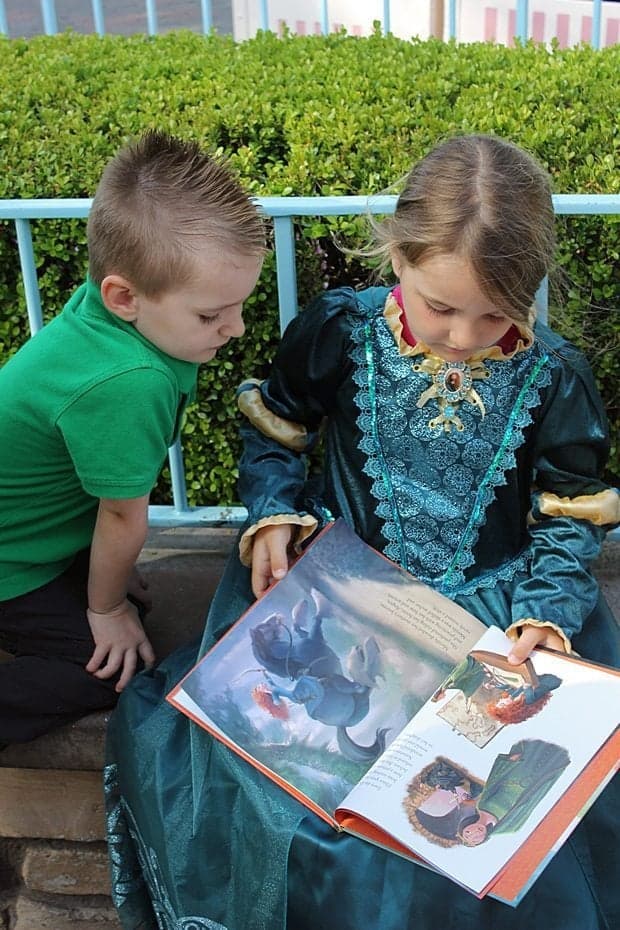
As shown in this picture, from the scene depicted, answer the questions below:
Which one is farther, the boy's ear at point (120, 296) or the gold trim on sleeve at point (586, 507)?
the gold trim on sleeve at point (586, 507)

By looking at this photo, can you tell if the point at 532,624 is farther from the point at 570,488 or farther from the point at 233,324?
the point at 233,324

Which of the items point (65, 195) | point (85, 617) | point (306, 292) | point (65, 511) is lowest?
point (85, 617)

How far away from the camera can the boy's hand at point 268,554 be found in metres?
1.91

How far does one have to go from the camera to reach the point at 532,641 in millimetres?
1743

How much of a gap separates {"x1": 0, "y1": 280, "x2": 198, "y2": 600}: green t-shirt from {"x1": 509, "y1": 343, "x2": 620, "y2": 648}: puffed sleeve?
626mm

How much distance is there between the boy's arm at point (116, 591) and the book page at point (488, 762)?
1.84 ft

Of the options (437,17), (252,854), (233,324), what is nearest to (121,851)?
(252,854)

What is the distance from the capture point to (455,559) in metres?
1.95

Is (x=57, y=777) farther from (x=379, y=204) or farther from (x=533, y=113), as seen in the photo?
(x=533, y=113)

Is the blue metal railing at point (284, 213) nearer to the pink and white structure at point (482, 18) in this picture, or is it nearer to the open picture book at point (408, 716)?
the open picture book at point (408, 716)

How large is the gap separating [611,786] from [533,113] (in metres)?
1.69

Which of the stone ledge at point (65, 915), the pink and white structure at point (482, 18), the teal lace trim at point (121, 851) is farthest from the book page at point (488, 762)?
the pink and white structure at point (482, 18)

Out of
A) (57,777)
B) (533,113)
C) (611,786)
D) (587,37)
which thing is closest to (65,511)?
(57,777)

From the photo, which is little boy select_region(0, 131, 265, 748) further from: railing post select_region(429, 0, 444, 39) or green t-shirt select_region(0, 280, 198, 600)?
railing post select_region(429, 0, 444, 39)
